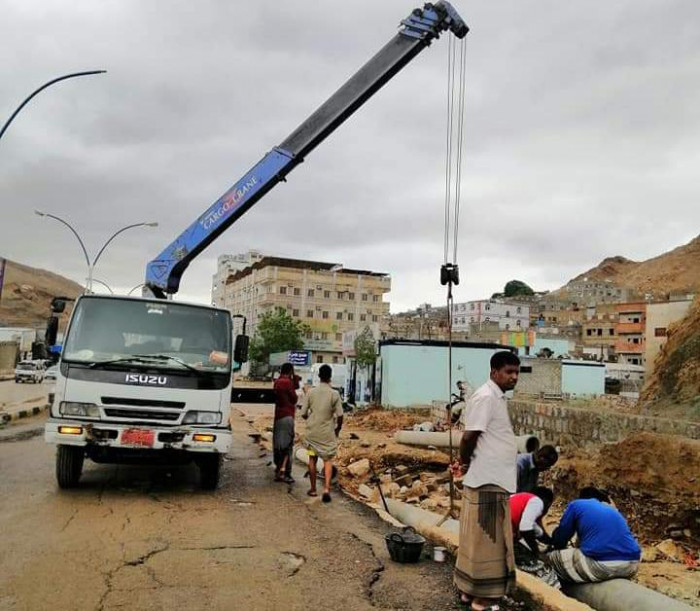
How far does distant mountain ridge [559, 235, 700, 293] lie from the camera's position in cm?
13475

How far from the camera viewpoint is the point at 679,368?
47.6 ft

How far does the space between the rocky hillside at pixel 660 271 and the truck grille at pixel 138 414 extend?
436 feet

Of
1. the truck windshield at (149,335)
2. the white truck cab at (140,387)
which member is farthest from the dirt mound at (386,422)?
the white truck cab at (140,387)

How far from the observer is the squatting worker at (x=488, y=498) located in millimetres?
4246

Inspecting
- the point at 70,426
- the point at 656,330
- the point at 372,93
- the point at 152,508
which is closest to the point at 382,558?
the point at 152,508

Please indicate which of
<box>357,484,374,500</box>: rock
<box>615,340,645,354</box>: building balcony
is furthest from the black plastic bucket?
<box>615,340,645,354</box>: building balcony

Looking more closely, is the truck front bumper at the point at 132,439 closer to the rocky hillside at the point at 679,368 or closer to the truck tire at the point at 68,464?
the truck tire at the point at 68,464

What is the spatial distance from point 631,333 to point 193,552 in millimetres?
79999

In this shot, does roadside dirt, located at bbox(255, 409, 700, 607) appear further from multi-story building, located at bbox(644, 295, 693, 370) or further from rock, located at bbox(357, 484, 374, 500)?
multi-story building, located at bbox(644, 295, 693, 370)

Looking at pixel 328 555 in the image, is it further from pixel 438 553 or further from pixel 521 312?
pixel 521 312

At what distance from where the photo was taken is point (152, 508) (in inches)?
287

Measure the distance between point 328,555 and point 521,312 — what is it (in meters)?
107

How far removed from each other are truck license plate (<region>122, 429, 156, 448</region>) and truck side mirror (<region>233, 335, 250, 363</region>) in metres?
1.70

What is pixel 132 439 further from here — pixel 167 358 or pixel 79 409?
pixel 167 358
